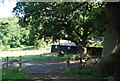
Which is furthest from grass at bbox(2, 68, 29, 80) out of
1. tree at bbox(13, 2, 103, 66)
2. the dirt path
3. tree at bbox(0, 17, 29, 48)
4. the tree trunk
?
tree at bbox(13, 2, 103, 66)

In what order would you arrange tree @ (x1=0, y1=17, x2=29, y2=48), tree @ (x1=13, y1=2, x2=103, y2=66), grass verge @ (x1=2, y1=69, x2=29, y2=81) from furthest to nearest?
tree @ (x1=13, y1=2, x2=103, y2=66) < grass verge @ (x1=2, y1=69, x2=29, y2=81) < tree @ (x1=0, y1=17, x2=29, y2=48)

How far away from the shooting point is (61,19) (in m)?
9.78

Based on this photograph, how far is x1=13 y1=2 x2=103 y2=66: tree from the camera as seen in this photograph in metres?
7.38

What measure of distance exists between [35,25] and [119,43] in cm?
560

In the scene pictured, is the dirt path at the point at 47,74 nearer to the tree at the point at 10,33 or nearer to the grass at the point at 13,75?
the grass at the point at 13,75

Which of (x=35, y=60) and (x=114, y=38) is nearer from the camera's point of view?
(x=114, y=38)

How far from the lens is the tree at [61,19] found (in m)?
7.38

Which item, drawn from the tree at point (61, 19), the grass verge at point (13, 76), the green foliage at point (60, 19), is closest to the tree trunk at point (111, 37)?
the tree at point (61, 19)

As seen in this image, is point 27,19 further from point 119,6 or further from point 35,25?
point 119,6

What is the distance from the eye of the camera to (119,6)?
17.3 feet

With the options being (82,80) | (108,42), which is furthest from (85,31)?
(82,80)

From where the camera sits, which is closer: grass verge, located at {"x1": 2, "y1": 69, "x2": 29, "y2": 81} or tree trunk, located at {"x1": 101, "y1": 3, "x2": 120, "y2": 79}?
grass verge, located at {"x1": 2, "y1": 69, "x2": 29, "y2": 81}

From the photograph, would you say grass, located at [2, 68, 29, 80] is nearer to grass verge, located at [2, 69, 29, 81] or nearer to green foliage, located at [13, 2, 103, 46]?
grass verge, located at [2, 69, 29, 81]

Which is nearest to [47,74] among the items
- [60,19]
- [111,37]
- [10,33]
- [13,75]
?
[13,75]
